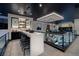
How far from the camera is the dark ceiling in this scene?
2922mm

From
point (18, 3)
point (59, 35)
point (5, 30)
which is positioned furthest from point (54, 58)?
point (18, 3)

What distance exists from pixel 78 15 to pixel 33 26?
115 centimetres

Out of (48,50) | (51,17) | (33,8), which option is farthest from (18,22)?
(48,50)

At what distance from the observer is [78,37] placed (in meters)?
2.93

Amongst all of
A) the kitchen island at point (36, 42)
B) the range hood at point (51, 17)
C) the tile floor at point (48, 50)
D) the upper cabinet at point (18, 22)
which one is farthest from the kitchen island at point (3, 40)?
the range hood at point (51, 17)

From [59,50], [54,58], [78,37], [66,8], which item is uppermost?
[66,8]

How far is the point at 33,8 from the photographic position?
296cm

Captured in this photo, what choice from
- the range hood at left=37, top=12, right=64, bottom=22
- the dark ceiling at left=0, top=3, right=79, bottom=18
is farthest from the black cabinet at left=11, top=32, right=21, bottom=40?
the range hood at left=37, top=12, right=64, bottom=22

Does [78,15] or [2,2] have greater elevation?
[2,2]

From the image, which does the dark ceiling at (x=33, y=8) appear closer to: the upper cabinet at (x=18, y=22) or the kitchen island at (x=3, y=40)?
the upper cabinet at (x=18, y=22)

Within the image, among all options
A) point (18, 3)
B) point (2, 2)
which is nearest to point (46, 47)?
point (18, 3)

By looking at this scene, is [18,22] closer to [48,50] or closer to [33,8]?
[33,8]

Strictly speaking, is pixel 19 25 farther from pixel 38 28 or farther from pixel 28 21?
pixel 38 28

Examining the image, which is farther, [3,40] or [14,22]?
[3,40]
